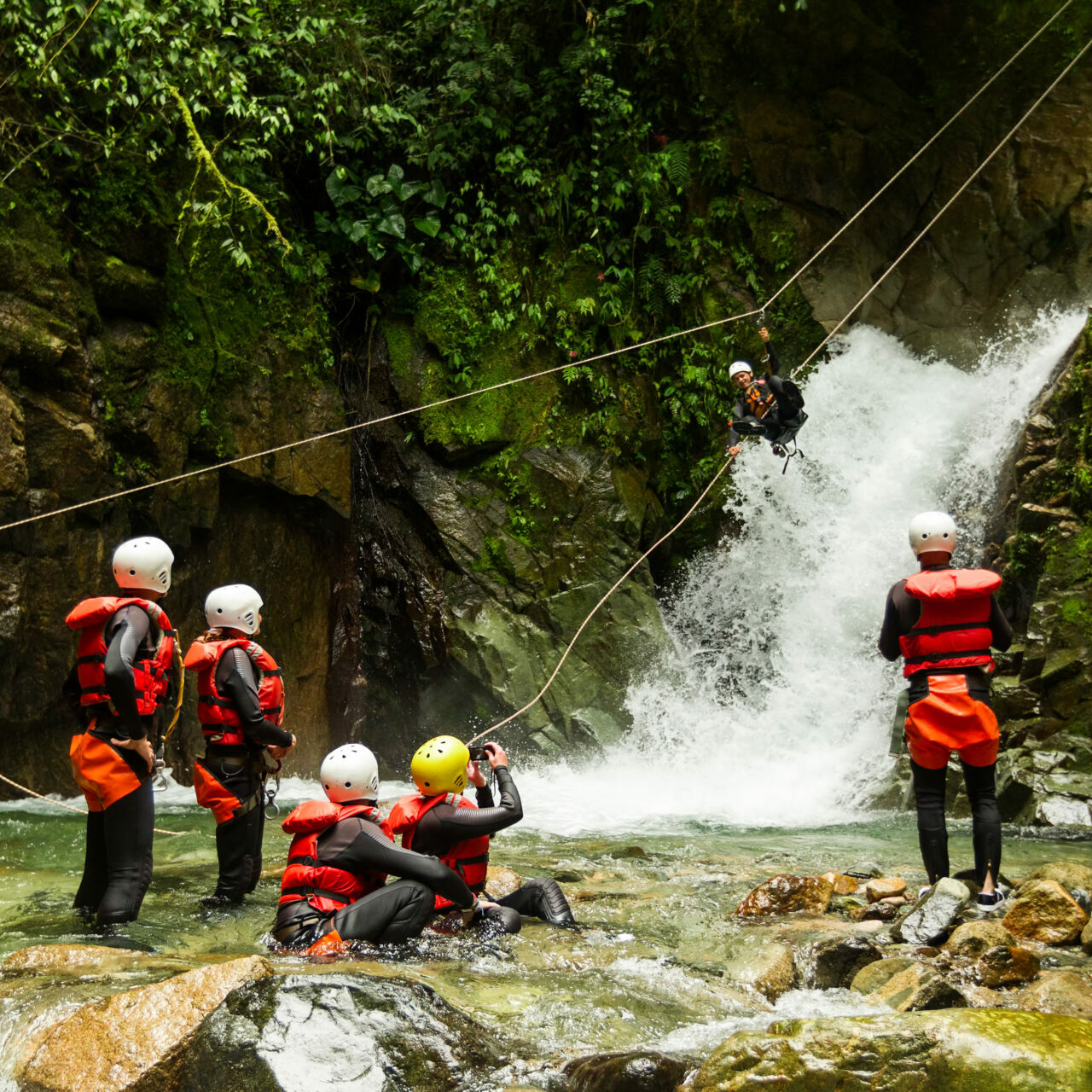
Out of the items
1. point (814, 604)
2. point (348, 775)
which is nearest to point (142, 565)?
point (348, 775)

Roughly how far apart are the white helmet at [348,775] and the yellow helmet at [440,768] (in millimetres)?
213

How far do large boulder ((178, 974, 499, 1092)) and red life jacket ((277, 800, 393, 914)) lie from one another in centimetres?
93

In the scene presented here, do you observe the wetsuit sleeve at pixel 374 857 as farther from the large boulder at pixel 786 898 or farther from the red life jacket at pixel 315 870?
the large boulder at pixel 786 898

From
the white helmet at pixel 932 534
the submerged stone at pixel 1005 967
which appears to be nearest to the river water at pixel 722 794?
the submerged stone at pixel 1005 967

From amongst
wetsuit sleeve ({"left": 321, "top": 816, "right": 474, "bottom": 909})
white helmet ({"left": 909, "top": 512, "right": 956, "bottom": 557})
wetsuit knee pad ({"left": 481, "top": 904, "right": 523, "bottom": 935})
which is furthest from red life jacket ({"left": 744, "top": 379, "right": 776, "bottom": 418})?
wetsuit sleeve ({"left": 321, "top": 816, "right": 474, "bottom": 909})

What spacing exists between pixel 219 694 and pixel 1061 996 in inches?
149

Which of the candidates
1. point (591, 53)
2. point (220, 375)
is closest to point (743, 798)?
point (220, 375)

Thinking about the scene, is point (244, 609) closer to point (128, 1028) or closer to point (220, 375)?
point (128, 1028)

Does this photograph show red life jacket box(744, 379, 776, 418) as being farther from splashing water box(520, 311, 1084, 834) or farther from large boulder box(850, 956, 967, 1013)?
large boulder box(850, 956, 967, 1013)

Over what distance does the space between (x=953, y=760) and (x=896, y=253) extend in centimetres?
853

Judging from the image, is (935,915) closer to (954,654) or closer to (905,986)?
(905,986)

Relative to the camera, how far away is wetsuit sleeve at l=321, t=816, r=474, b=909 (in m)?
4.01

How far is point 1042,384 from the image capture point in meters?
11.7

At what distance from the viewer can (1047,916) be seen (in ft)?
14.4
